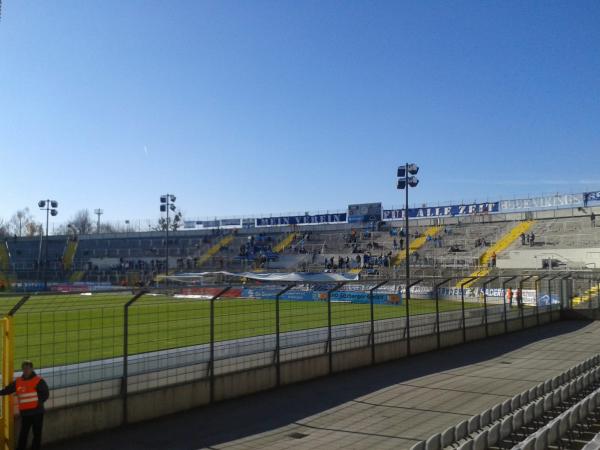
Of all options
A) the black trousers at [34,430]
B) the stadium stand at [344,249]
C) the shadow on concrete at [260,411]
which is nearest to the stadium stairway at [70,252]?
the stadium stand at [344,249]

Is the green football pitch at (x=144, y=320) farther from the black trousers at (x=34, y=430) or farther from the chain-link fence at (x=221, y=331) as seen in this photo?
the black trousers at (x=34, y=430)

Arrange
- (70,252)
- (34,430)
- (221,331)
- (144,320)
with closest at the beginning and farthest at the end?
(34,430), (221,331), (144,320), (70,252)

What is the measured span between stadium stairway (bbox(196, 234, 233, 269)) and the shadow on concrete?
53.1m

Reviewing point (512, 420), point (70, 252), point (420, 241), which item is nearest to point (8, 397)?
point (512, 420)

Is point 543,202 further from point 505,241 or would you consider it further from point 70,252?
point 70,252

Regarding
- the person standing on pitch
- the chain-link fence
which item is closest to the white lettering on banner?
the chain-link fence

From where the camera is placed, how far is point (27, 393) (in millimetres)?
8164

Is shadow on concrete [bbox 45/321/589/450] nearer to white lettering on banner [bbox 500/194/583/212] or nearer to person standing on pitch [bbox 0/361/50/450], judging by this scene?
person standing on pitch [bbox 0/361/50/450]

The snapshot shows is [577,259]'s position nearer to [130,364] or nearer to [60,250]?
[130,364]

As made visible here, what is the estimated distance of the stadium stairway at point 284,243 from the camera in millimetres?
69069

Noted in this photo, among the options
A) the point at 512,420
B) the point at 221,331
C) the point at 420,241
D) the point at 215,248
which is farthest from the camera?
the point at 215,248

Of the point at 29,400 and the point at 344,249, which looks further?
the point at 344,249

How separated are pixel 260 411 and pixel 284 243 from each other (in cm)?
5893

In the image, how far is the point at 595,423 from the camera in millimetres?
9352
